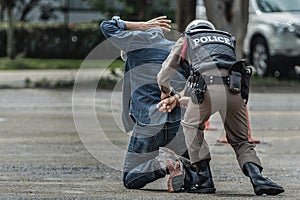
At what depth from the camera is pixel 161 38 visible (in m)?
8.66

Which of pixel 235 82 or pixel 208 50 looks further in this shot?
pixel 208 50

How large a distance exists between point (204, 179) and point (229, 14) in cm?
1088

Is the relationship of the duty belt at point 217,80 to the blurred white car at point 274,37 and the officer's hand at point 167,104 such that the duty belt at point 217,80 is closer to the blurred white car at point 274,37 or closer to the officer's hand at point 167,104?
the officer's hand at point 167,104

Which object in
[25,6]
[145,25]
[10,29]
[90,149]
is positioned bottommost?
[25,6]

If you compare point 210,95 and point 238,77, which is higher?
point 238,77

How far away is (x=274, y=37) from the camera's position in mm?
21141

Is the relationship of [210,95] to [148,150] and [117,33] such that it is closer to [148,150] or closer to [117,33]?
[148,150]

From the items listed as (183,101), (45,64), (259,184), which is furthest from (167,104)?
(45,64)

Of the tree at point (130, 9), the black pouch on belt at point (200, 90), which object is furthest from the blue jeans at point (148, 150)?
the tree at point (130, 9)

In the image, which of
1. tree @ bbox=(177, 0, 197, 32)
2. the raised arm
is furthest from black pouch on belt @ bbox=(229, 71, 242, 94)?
tree @ bbox=(177, 0, 197, 32)

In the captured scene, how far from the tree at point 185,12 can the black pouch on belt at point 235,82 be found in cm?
1225

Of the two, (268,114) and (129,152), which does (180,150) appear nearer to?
(129,152)

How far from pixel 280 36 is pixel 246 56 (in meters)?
1.69

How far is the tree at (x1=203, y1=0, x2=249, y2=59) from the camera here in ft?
61.0
